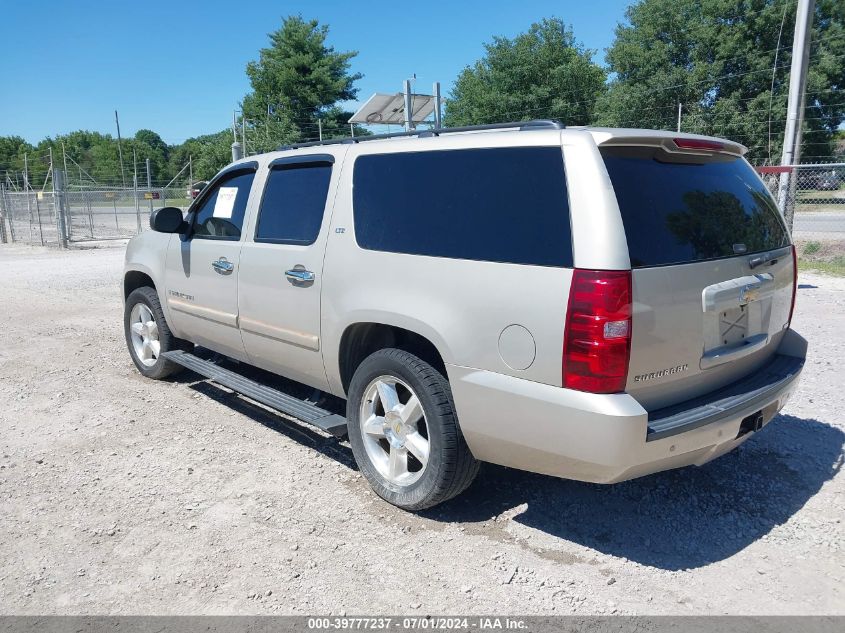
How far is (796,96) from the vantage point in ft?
36.7

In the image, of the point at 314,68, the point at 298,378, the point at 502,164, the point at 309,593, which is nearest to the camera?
the point at 309,593

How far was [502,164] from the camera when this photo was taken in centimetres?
310

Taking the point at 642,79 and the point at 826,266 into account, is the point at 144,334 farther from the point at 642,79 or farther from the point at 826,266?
the point at 642,79

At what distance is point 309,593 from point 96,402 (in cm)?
339

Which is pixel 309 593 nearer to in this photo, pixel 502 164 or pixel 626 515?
pixel 626 515

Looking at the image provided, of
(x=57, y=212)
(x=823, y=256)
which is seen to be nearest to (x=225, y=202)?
(x=823, y=256)

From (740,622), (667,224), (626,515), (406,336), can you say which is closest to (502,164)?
(667,224)

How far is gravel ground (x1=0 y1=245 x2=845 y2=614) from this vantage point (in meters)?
2.86

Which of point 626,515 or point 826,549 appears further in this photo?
point 626,515

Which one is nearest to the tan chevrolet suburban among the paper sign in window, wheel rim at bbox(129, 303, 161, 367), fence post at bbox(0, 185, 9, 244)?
the paper sign in window

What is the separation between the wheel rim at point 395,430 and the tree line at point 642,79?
2408cm

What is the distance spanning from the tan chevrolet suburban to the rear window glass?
1cm

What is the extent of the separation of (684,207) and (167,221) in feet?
12.5

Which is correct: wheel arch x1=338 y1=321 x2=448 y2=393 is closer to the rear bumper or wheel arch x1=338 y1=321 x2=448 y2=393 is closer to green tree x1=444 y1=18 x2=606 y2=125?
the rear bumper
